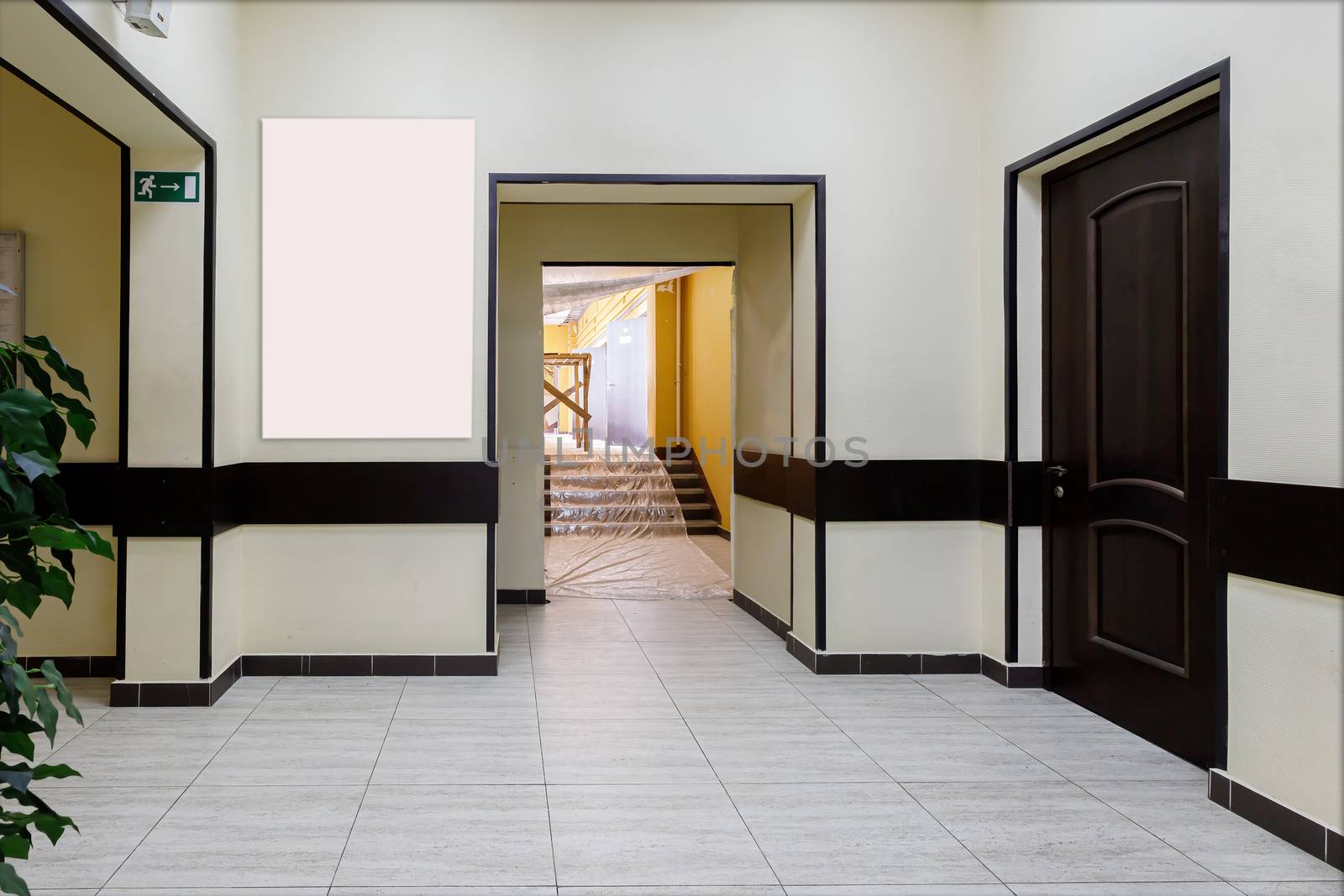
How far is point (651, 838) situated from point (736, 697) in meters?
1.41

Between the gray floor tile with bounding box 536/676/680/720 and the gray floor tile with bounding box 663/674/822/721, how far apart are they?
75mm

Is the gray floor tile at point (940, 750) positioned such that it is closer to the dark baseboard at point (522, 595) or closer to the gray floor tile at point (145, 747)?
the gray floor tile at point (145, 747)

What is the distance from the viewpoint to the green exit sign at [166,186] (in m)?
3.74

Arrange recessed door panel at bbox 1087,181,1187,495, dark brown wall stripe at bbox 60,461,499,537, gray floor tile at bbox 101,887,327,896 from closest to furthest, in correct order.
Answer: gray floor tile at bbox 101,887,327,896 < recessed door panel at bbox 1087,181,1187,495 < dark brown wall stripe at bbox 60,461,499,537

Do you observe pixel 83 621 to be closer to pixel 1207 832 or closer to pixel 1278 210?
pixel 1207 832

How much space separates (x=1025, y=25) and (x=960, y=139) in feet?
1.80

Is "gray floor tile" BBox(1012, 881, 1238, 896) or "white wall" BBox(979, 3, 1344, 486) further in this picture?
"white wall" BBox(979, 3, 1344, 486)

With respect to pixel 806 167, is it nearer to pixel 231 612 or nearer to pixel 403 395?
pixel 403 395

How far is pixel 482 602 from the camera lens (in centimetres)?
424

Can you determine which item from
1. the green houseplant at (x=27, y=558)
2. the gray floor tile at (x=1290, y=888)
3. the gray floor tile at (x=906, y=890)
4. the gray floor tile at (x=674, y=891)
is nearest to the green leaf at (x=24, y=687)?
the green houseplant at (x=27, y=558)

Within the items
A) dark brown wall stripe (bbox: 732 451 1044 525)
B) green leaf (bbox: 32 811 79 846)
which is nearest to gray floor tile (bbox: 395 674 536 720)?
dark brown wall stripe (bbox: 732 451 1044 525)

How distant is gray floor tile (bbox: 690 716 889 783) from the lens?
3002 mm

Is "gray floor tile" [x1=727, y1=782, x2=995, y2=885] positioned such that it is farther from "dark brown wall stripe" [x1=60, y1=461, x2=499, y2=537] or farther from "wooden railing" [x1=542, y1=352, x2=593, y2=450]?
"wooden railing" [x1=542, y1=352, x2=593, y2=450]

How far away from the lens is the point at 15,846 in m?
1.61
